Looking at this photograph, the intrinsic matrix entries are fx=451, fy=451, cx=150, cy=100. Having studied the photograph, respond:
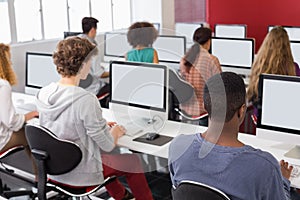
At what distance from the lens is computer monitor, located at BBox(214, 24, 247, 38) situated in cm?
579

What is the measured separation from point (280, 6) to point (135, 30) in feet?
10.2

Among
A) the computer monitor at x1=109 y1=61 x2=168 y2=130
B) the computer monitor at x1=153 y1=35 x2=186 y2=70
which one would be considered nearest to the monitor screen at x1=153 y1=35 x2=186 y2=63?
the computer monitor at x1=153 y1=35 x2=186 y2=70

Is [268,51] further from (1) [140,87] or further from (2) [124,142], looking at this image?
(2) [124,142]

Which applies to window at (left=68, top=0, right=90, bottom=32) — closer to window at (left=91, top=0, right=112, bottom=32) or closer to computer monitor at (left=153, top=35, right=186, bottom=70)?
window at (left=91, top=0, right=112, bottom=32)

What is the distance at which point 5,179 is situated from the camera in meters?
3.73

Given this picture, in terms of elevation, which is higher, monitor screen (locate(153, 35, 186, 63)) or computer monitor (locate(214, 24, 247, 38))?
computer monitor (locate(214, 24, 247, 38))

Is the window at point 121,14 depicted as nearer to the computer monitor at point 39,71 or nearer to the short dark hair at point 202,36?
the short dark hair at point 202,36

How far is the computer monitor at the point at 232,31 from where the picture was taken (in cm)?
579

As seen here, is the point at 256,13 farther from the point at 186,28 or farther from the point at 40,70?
the point at 40,70

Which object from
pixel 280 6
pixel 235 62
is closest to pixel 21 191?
pixel 235 62

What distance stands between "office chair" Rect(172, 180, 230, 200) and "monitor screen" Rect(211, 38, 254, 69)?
311 centimetres

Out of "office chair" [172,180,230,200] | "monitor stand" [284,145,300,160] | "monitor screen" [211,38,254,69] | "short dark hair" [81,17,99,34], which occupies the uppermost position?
"short dark hair" [81,17,99,34]

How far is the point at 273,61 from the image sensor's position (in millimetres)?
3229

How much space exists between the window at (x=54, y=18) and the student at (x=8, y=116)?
2194 mm
